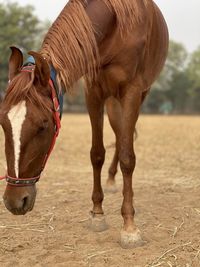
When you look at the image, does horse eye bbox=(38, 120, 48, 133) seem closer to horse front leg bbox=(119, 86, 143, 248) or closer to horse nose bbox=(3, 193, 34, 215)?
horse nose bbox=(3, 193, 34, 215)

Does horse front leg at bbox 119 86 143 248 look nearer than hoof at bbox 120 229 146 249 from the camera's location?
No

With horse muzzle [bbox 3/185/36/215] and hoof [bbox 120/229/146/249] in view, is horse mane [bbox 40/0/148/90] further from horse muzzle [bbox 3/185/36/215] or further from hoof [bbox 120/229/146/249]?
hoof [bbox 120/229/146/249]

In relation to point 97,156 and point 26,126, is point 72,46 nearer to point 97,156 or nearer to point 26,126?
point 26,126

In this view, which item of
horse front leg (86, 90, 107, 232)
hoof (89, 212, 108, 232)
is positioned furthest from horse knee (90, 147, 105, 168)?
hoof (89, 212, 108, 232)

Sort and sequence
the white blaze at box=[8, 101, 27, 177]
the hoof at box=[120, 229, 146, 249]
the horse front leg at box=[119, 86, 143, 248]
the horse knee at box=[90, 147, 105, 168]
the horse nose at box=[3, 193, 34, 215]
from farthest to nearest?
the horse knee at box=[90, 147, 105, 168] → the horse front leg at box=[119, 86, 143, 248] → the hoof at box=[120, 229, 146, 249] → the horse nose at box=[3, 193, 34, 215] → the white blaze at box=[8, 101, 27, 177]

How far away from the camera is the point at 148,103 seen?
5188 cm

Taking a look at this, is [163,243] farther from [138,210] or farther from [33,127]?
[33,127]

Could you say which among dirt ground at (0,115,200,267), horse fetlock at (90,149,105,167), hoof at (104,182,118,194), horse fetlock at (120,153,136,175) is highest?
horse fetlock at (120,153,136,175)

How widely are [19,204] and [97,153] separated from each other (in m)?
1.54

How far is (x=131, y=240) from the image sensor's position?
309 centimetres

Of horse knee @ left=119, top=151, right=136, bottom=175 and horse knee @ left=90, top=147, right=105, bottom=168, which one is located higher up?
horse knee @ left=119, top=151, right=136, bottom=175

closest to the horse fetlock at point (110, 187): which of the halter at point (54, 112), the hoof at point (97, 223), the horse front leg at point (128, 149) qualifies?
the hoof at point (97, 223)

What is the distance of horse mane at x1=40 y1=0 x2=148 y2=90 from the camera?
276 cm

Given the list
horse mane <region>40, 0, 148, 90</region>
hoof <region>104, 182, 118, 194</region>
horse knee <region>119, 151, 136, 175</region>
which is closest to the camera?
horse mane <region>40, 0, 148, 90</region>
